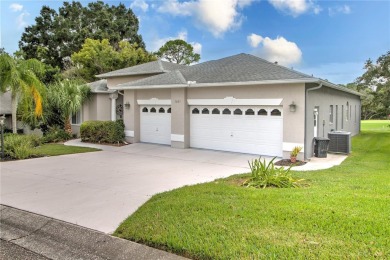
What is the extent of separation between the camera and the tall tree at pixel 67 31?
139 feet

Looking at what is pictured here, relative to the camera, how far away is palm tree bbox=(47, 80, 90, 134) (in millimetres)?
19109

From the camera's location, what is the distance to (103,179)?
9078 mm

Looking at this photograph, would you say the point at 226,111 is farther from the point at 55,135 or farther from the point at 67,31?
the point at 67,31

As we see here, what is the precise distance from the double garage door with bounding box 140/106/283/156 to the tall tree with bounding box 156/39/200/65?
3286cm

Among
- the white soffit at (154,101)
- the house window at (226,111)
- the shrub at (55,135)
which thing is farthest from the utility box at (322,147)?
the shrub at (55,135)

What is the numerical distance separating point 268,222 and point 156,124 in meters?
12.4

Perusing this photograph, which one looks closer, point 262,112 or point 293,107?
point 293,107

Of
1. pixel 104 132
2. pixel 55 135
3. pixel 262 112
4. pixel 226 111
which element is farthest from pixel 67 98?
pixel 262 112

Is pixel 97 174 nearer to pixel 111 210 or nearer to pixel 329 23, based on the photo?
pixel 111 210

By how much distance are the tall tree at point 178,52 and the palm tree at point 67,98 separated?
1173 inches

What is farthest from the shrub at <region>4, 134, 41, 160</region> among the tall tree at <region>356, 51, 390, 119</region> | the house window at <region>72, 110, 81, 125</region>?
the tall tree at <region>356, 51, 390, 119</region>

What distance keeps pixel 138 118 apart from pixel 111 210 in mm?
11334

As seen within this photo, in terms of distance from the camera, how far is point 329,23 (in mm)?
20797

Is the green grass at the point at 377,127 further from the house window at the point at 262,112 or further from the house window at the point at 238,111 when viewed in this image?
the house window at the point at 238,111
